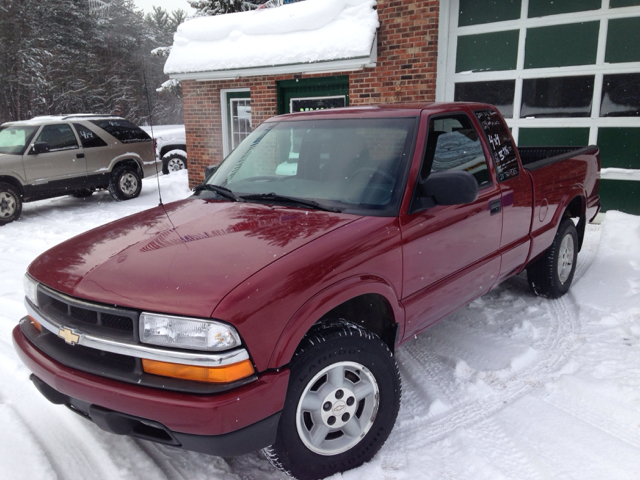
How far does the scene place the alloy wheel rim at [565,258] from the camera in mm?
4789

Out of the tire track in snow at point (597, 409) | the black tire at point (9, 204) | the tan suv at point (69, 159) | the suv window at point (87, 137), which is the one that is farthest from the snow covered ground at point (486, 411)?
the suv window at point (87, 137)

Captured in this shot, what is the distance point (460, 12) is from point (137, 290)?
26.2 feet

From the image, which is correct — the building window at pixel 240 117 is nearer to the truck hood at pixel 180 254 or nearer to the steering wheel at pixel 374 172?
the truck hood at pixel 180 254

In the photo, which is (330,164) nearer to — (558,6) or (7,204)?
(558,6)

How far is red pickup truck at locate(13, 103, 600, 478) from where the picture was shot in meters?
2.01

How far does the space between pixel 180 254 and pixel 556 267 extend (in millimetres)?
3714

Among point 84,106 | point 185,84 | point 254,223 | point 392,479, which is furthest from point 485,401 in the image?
point 84,106

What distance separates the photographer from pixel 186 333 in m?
2.00

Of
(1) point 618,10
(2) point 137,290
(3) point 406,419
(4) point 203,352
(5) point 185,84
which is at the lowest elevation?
(3) point 406,419

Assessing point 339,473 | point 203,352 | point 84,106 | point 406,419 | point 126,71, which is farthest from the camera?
point 126,71

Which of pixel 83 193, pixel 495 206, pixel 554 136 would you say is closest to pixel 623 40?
pixel 554 136

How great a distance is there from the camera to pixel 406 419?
297 centimetres

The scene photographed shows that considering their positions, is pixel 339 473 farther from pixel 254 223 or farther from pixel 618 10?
pixel 618 10

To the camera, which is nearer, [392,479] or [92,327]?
[92,327]
